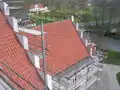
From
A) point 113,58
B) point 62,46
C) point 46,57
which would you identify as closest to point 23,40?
point 46,57

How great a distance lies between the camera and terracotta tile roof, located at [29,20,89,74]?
16.3 ft

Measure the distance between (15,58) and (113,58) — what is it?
32.5 feet

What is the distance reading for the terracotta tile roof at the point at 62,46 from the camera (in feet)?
16.3

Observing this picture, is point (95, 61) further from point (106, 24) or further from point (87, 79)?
point (106, 24)

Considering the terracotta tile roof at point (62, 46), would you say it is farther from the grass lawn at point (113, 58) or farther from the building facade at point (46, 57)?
the grass lawn at point (113, 58)

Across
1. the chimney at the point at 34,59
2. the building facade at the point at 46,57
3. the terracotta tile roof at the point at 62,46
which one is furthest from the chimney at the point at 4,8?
the chimney at the point at 34,59

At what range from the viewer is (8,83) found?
2.82 metres

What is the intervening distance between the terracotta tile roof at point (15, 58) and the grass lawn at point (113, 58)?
8409mm

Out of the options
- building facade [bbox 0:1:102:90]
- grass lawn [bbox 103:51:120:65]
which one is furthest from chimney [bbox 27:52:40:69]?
grass lawn [bbox 103:51:120:65]

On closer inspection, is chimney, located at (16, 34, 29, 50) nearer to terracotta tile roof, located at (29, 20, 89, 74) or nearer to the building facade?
the building facade

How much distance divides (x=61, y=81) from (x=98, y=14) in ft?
44.5

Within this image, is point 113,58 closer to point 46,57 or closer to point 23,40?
point 46,57

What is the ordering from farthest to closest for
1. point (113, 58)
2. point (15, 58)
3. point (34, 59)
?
1. point (113, 58)
2. point (34, 59)
3. point (15, 58)

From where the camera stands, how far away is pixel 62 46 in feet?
18.2
